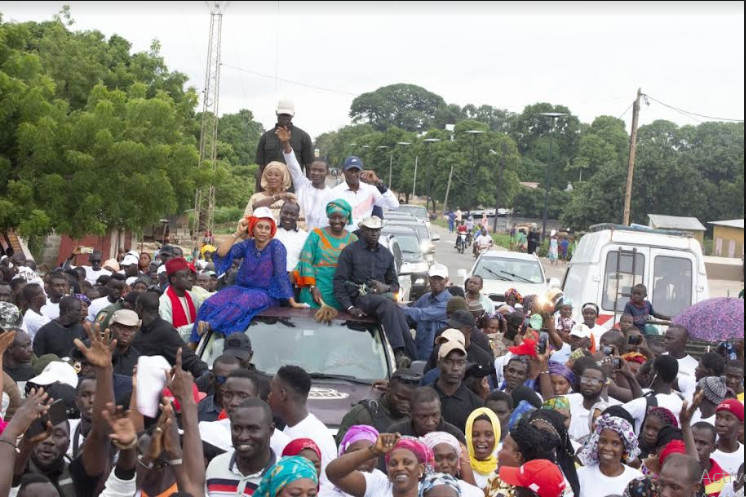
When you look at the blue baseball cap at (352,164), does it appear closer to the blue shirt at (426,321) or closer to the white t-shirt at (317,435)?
the blue shirt at (426,321)

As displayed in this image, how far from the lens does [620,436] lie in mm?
6305

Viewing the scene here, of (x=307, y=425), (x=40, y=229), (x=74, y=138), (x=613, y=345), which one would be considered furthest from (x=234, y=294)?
(x=74, y=138)

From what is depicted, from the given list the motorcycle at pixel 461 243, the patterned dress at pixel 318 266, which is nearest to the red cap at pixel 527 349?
the patterned dress at pixel 318 266

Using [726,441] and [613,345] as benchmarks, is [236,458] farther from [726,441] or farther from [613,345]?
[613,345]

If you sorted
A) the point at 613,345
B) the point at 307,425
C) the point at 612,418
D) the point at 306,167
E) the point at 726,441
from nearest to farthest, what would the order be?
the point at 307,425 → the point at 612,418 → the point at 726,441 → the point at 613,345 → the point at 306,167

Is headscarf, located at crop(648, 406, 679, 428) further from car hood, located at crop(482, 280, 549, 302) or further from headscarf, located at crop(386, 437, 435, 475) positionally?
car hood, located at crop(482, 280, 549, 302)

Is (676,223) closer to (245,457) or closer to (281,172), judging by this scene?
(281,172)

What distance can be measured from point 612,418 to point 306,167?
240 inches

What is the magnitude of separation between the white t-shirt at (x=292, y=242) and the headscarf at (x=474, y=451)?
356cm

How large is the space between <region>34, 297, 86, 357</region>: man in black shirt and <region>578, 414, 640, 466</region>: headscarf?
438 cm

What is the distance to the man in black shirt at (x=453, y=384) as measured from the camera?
7230mm

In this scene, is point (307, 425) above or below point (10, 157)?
below

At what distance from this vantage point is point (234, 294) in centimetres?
881

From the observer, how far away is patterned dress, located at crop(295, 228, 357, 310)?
9422 millimetres
